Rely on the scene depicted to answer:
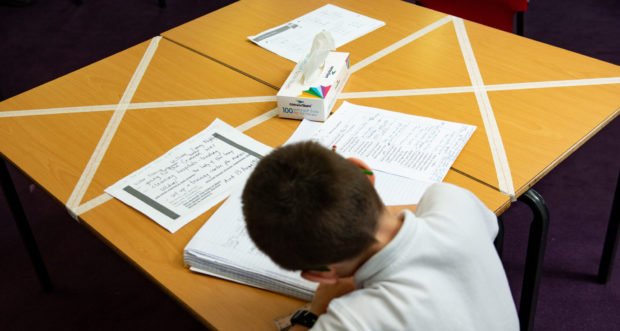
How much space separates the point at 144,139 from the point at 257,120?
287 mm

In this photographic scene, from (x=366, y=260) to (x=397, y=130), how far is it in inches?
23.0

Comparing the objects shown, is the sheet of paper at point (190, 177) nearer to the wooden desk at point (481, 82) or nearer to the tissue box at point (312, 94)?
the tissue box at point (312, 94)

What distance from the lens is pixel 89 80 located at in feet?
5.24

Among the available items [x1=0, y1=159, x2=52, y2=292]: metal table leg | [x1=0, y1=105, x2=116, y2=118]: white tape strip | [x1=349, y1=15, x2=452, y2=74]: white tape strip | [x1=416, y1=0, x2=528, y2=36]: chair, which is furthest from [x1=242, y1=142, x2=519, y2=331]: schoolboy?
[x1=416, y1=0, x2=528, y2=36]: chair

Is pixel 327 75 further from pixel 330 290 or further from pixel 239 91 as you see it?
pixel 330 290

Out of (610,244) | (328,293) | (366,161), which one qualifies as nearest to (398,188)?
(366,161)

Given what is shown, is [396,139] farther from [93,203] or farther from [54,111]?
[54,111]

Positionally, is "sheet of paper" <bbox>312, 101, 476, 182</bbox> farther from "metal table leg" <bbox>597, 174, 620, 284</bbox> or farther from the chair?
the chair

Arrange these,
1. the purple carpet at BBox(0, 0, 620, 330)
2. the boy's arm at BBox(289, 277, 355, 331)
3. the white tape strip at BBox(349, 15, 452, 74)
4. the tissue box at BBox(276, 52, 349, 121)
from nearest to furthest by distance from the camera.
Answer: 1. the boy's arm at BBox(289, 277, 355, 331)
2. the tissue box at BBox(276, 52, 349, 121)
3. the white tape strip at BBox(349, 15, 452, 74)
4. the purple carpet at BBox(0, 0, 620, 330)

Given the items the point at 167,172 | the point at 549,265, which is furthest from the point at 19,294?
the point at 549,265

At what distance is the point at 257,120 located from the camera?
4.51 feet

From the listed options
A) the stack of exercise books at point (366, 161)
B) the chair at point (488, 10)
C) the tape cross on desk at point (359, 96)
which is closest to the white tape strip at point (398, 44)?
the tape cross on desk at point (359, 96)

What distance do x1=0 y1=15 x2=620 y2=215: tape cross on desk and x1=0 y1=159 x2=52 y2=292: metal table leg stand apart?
0.24m

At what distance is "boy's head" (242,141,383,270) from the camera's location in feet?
2.25
